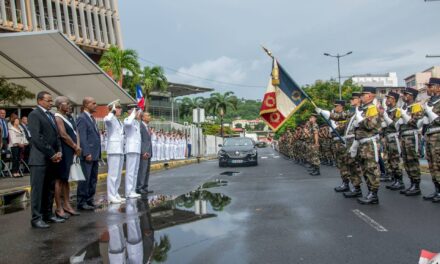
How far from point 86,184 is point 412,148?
21.9ft

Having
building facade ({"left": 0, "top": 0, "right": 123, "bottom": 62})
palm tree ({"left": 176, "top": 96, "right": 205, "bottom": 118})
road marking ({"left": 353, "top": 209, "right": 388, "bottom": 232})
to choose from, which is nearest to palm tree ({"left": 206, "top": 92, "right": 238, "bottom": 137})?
palm tree ({"left": 176, "top": 96, "right": 205, "bottom": 118})

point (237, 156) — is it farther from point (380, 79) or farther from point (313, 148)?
point (380, 79)

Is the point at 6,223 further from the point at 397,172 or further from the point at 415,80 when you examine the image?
the point at 415,80

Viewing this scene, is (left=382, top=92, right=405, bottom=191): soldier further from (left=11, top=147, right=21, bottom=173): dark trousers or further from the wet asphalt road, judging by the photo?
(left=11, top=147, right=21, bottom=173): dark trousers

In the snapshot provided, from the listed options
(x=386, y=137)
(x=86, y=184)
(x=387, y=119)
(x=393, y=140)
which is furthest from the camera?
(x=386, y=137)

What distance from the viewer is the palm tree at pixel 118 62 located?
1316 inches

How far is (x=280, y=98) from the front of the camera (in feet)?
31.8

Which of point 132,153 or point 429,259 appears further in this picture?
point 132,153

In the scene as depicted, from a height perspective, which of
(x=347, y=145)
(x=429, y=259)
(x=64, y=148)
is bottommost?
(x=429, y=259)

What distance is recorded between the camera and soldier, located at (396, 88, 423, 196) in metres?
8.77

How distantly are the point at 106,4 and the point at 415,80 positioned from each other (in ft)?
236

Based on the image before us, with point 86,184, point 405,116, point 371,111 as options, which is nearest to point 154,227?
point 86,184

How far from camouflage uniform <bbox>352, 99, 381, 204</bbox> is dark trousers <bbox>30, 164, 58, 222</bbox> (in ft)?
17.9

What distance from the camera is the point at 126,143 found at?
9.59 m
